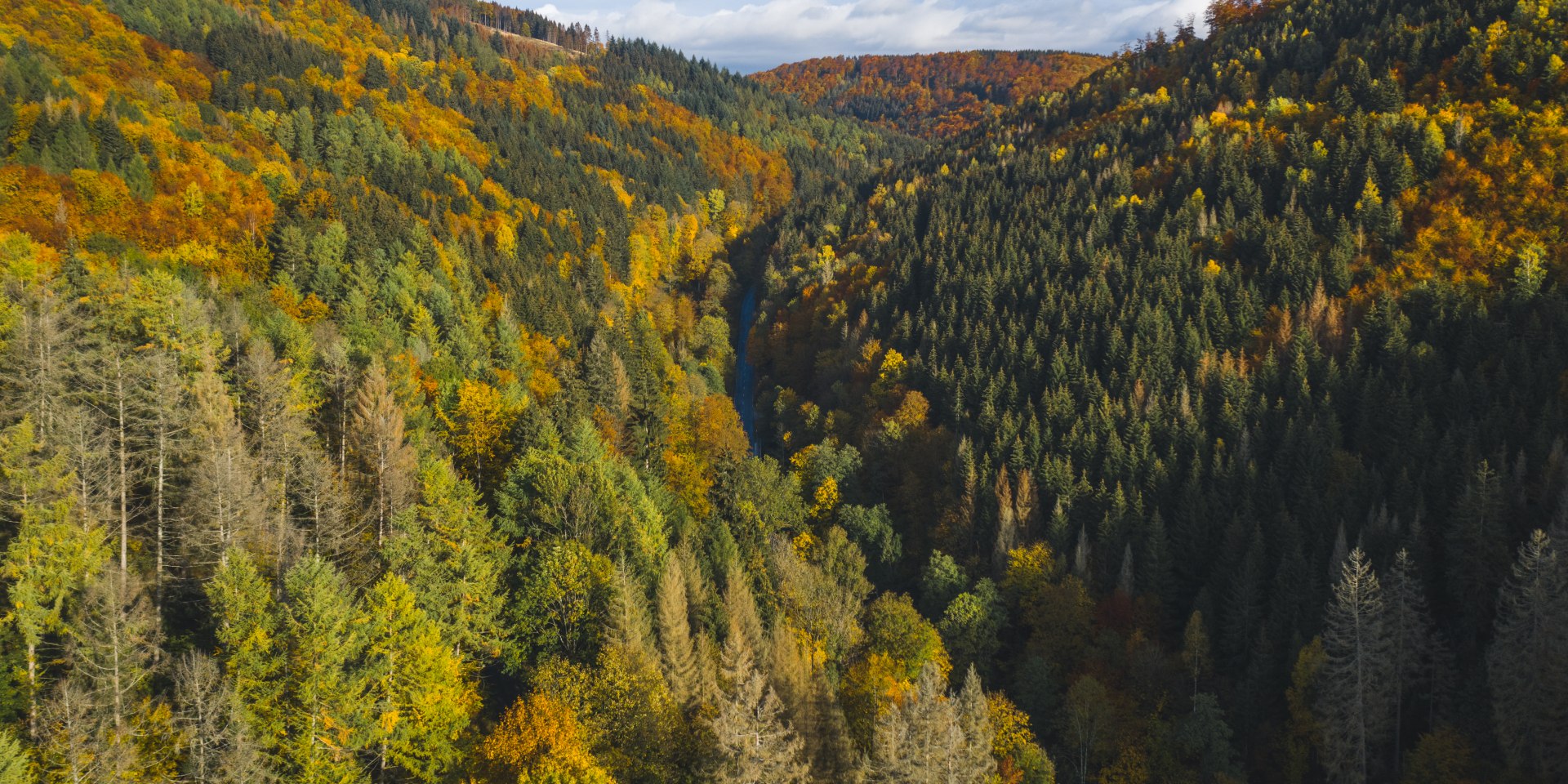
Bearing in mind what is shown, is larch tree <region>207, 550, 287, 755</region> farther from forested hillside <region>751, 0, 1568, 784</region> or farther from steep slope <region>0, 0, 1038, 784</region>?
forested hillside <region>751, 0, 1568, 784</region>

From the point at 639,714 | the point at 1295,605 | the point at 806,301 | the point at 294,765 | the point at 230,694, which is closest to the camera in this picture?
the point at 230,694

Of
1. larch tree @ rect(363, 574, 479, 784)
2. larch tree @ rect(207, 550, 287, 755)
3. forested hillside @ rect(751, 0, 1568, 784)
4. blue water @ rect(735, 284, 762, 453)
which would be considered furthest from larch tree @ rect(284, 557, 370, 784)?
blue water @ rect(735, 284, 762, 453)

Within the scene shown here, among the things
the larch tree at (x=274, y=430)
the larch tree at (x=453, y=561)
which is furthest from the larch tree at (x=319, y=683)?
the larch tree at (x=274, y=430)

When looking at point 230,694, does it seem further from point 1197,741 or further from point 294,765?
point 1197,741

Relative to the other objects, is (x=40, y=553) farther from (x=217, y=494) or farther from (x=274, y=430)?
(x=274, y=430)

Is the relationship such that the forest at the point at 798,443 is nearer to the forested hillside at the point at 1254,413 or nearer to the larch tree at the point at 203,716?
the larch tree at the point at 203,716

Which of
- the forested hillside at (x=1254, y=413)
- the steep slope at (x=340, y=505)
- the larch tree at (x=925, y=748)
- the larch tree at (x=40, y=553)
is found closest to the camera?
the larch tree at (x=40, y=553)

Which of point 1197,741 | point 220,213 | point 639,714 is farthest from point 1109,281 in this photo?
point 220,213

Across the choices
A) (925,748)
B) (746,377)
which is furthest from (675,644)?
(746,377)
